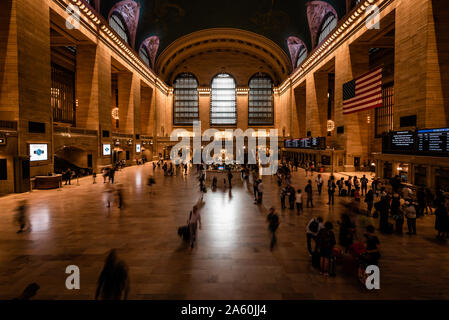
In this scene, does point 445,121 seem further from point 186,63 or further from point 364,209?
point 186,63

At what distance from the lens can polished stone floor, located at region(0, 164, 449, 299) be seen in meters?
4.15

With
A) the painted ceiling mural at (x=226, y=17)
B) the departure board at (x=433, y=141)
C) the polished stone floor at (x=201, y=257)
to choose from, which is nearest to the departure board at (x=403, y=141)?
the departure board at (x=433, y=141)

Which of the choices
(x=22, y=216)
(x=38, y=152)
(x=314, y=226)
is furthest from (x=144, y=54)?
(x=314, y=226)

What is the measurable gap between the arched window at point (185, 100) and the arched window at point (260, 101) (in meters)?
10.8

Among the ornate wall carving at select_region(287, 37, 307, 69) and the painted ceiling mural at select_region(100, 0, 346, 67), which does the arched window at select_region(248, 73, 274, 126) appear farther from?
the ornate wall carving at select_region(287, 37, 307, 69)

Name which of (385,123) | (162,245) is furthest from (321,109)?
(162,245)

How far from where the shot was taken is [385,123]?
27.0 m

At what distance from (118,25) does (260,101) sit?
2791 centimetres

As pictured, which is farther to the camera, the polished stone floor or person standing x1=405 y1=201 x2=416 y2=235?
person standing x1=405 y1=201 x2=416 y2=235

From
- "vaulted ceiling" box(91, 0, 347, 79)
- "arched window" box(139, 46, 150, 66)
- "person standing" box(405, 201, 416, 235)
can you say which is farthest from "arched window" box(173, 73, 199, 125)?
"person standing" box(405, 201, 416, 235)

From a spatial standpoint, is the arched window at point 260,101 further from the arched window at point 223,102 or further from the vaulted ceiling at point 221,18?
the vaulted ceiling at point 221,18

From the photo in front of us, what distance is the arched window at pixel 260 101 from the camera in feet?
153

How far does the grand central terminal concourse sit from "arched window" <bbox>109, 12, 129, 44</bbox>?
27 cm

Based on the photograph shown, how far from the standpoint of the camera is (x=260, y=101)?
155 feet
